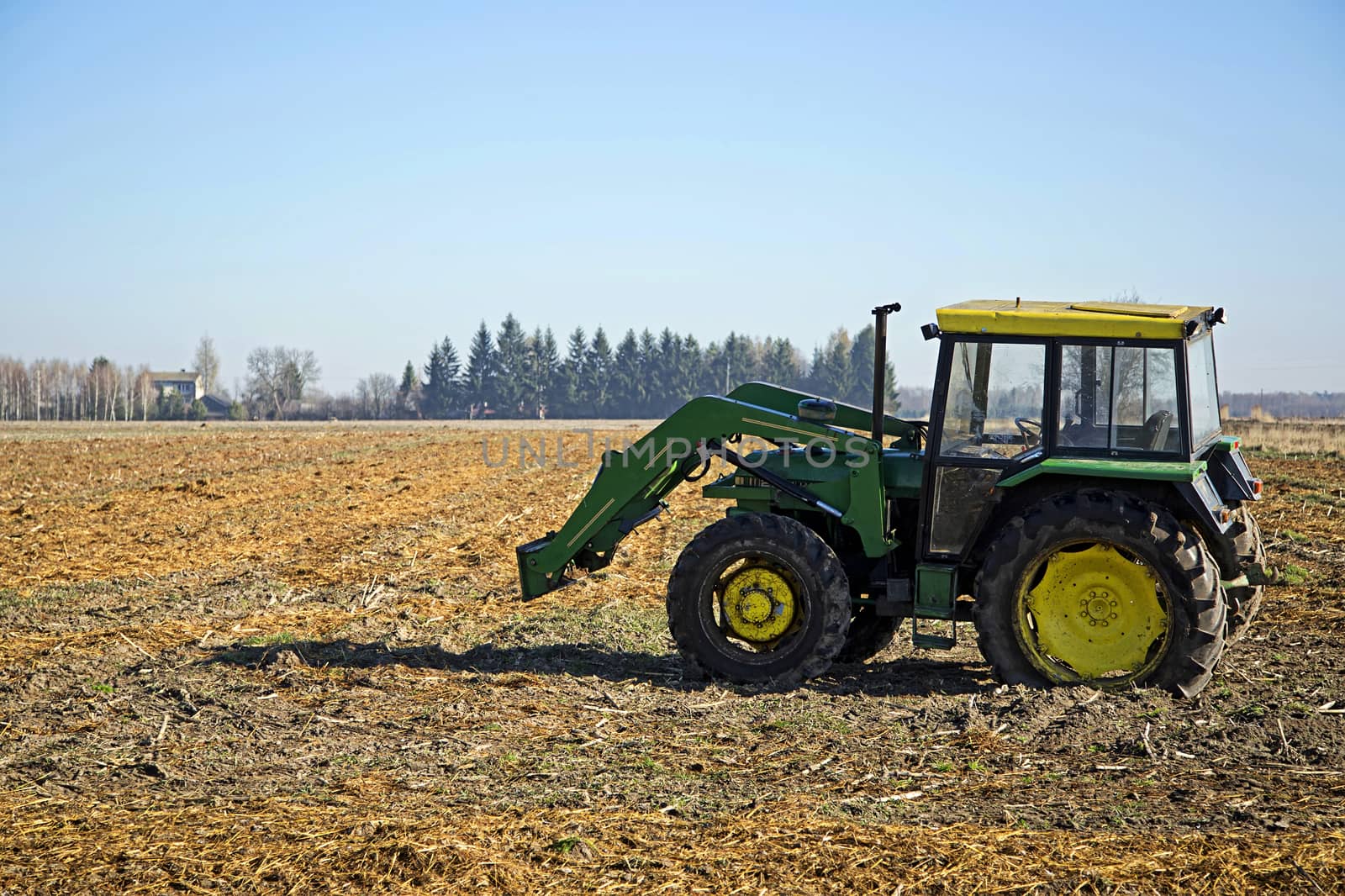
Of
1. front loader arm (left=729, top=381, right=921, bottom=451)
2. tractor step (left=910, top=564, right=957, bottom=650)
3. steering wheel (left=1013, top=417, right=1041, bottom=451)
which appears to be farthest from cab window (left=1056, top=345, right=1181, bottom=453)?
front loader arm (left=729, top=381, right=921, bottom=451)

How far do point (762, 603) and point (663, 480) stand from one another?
57.4 inches

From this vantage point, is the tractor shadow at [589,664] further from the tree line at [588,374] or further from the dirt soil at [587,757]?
the tree line at [588,374]

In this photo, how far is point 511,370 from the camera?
113125mm

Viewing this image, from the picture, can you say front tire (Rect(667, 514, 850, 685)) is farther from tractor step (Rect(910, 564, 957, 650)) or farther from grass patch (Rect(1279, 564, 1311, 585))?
grass patch (Rect(1279, 564, 1311, 585))

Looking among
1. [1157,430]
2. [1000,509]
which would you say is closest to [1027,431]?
[1000,509]

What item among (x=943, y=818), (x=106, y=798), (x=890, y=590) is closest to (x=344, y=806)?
(x=106, y=798)

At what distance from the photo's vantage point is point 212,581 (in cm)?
1366

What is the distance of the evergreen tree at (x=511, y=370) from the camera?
112250 mm

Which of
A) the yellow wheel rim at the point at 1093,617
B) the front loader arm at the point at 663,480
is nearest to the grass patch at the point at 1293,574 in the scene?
the yellow wheel rim at the point at 1093,617

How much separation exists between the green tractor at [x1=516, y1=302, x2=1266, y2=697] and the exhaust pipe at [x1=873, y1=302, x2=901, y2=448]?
3 cm

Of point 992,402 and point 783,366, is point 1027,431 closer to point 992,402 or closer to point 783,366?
point 992,402

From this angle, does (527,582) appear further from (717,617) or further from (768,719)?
(768,719)

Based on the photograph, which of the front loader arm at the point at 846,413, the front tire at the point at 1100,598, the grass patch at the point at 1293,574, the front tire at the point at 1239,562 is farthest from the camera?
the grass patch at the point at 1293,574

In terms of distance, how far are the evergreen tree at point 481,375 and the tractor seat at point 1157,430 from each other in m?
106
